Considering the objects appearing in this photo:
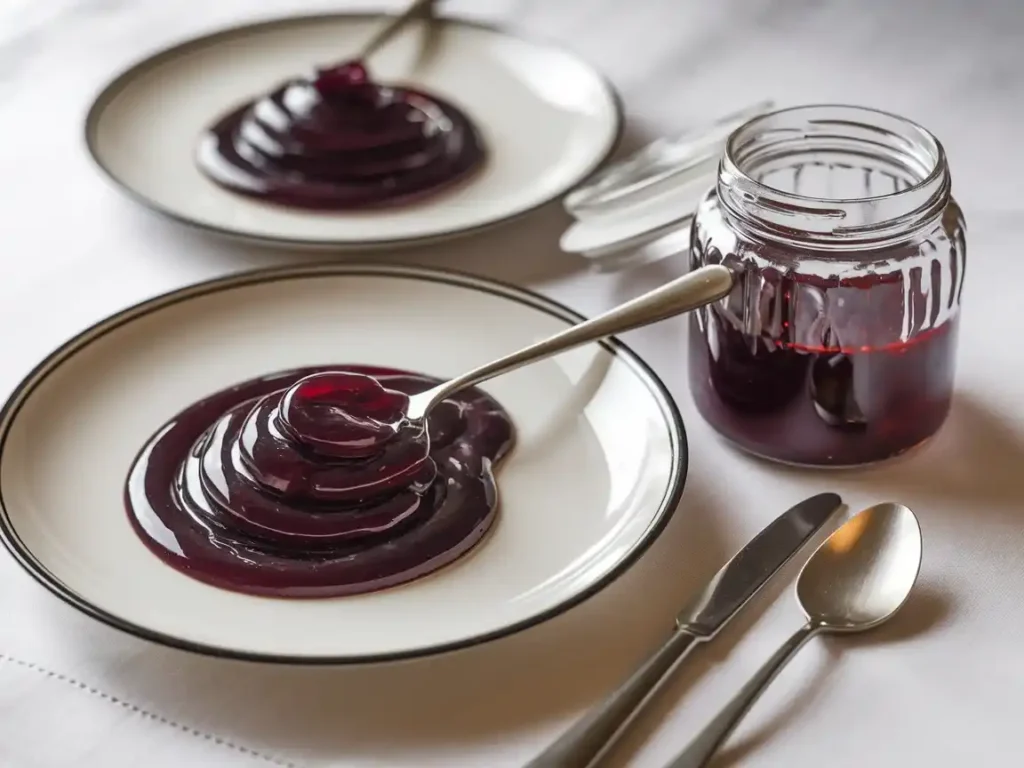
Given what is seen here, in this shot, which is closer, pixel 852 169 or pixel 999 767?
pixel 999 767

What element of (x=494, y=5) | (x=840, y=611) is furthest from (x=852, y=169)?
(x=494, y=5)

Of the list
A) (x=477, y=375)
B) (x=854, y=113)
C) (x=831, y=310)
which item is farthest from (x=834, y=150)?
(x=477, y=375)

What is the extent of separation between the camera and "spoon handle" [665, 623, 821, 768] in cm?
70

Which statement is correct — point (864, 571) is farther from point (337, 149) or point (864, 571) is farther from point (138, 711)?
point (337, 149)

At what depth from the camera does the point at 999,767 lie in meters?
0.72

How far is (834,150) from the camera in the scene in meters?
1.00

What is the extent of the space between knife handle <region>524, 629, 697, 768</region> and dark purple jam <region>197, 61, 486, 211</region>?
1.97 ft

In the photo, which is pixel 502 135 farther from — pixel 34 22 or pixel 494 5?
pixel 34 22

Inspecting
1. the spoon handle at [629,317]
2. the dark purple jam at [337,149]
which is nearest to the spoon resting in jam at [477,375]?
the spoon handle at [629,317]

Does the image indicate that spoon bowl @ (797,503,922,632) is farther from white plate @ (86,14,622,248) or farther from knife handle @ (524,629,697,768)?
white plate @ (86,14,622,248)

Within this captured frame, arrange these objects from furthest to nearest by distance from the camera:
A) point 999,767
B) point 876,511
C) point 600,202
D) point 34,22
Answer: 1. point 34,22
2. point 600,202
3. point 876,511
4. point 999,767

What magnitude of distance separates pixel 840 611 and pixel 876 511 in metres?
0.08

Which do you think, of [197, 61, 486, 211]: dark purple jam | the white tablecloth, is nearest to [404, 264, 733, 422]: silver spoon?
the white tablecloth

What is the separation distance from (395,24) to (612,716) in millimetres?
979
